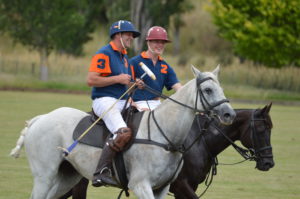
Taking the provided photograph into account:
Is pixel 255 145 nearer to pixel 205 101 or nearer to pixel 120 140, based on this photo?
pixel 205 101

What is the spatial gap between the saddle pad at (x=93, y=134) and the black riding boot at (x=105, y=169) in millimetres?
275

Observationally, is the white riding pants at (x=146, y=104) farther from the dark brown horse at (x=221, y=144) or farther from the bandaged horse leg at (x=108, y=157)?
the bandaged horse leg at (x=108, y=157)

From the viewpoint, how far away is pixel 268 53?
33344 millimetres

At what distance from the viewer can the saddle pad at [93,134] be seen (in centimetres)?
683

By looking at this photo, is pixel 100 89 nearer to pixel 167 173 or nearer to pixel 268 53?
pixel 167 173

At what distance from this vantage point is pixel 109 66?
6.79m

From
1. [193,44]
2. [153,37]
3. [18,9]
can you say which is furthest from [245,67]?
[153,37]

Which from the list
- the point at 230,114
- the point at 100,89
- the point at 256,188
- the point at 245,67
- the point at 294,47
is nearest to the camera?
the point at 230,114

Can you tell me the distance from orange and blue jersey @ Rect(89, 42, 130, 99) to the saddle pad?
340 millimetres

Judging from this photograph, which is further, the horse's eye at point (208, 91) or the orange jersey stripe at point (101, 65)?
the orange jersey stripe at point (101, 65)

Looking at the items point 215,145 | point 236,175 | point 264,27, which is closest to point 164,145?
point 215,145

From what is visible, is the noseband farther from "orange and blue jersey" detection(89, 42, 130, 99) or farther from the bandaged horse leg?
the bandaged horse leg

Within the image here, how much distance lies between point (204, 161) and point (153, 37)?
1700 mm

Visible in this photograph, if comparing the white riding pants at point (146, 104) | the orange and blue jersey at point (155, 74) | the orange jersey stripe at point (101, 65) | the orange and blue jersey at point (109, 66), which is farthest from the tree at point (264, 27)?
the orange jersey stripe at point (101, 65)
